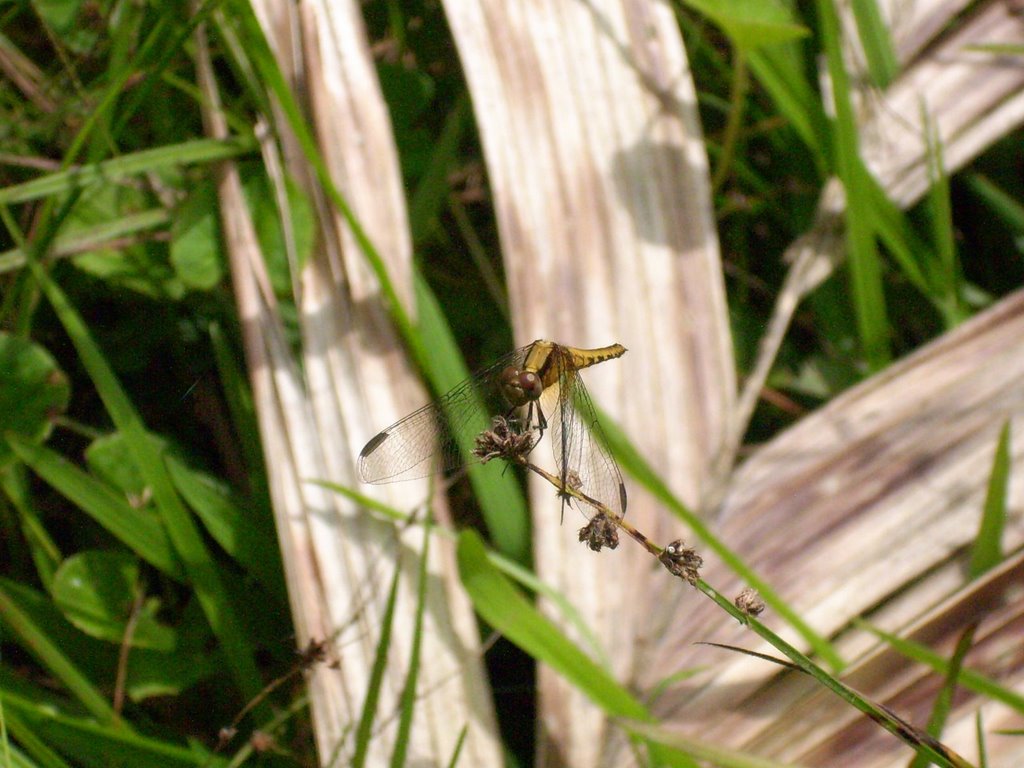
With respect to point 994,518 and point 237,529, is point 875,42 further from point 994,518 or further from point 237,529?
point 237,529

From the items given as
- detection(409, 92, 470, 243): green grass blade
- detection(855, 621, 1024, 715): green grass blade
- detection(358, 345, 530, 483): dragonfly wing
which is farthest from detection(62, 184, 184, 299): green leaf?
detection(855, 621, 1024, 715): green grass blade

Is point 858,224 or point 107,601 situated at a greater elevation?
point 858,224

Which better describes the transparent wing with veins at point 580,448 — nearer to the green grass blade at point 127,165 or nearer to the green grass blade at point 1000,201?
the green grass blade at point 127,165

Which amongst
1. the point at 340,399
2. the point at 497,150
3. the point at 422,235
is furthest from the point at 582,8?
the point at 340,399

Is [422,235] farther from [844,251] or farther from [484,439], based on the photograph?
[484,439]

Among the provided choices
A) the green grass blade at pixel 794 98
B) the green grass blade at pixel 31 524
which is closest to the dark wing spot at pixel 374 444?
the green grass blade at pixel 31 524

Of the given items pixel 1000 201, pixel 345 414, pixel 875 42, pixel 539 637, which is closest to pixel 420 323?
pixel 345 414

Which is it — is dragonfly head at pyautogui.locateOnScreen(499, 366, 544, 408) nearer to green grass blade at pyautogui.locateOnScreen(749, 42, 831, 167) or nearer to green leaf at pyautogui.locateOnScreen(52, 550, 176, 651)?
green leaf at pyautogui.locateOnScreen(52, 550, 176, 651)
